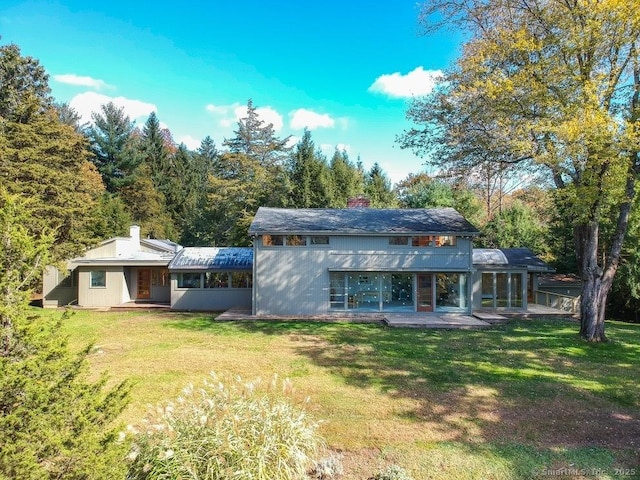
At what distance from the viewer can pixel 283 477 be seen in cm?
425

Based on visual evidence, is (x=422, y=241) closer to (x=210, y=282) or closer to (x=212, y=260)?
(x=212, y=260)

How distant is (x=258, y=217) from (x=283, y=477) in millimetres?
15108

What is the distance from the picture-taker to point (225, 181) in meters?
32.0

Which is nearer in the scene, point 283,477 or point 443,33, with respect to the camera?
point 283,477

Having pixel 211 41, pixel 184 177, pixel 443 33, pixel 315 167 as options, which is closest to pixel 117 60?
pixel 211 41

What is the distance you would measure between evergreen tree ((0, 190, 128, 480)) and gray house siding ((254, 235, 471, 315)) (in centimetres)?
1385

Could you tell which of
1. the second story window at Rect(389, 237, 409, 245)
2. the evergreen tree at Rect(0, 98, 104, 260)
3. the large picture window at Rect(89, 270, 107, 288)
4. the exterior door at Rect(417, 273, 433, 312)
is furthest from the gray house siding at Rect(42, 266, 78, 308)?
the exterior door at Rect(417, 273, 433, 312)

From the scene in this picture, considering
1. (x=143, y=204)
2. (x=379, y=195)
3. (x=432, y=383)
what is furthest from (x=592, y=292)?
(x=143, y=204)

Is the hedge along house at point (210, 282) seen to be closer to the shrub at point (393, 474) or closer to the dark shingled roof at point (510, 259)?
the dark shingled roof at point (510, 259)

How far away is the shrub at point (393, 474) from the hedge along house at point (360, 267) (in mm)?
12576

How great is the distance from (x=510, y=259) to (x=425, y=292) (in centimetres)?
569

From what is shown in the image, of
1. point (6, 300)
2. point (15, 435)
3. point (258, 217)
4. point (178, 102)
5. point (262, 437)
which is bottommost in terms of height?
point (262, 437)

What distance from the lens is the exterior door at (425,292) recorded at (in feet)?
58.9

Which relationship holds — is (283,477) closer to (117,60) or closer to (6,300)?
(6,300)
